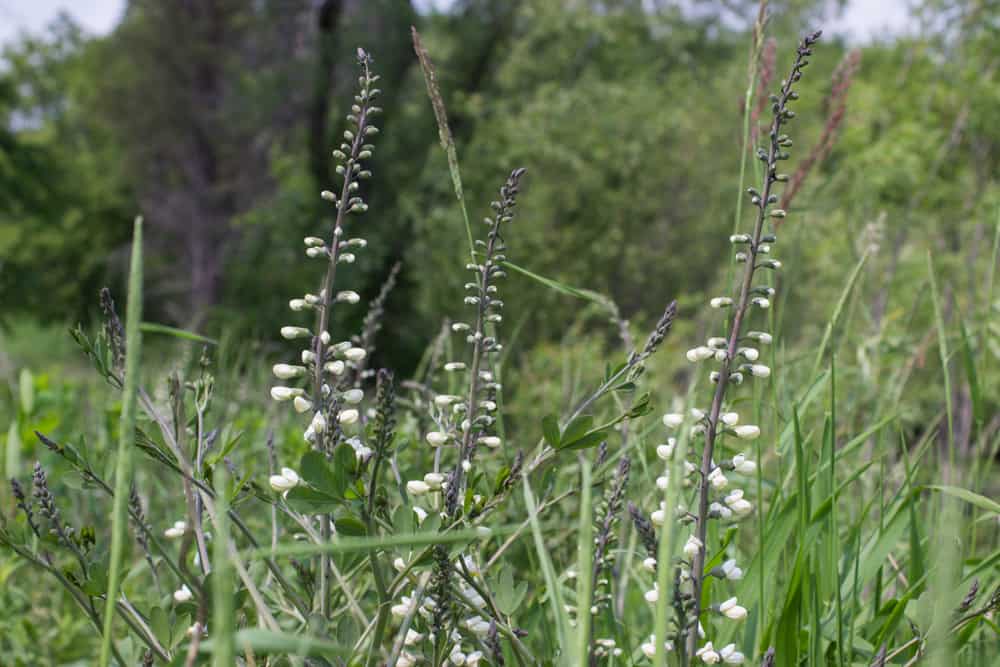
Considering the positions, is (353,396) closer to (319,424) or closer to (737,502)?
(319,424)

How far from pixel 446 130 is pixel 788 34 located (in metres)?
24.4

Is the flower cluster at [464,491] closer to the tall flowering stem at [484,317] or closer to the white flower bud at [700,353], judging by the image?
the tall flowering stem at [484,317]

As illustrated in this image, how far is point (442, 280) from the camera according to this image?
14.6 metres

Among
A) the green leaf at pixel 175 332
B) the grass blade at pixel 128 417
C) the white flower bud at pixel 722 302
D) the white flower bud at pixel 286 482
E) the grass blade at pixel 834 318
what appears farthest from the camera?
the grass blade at pixel 834 318

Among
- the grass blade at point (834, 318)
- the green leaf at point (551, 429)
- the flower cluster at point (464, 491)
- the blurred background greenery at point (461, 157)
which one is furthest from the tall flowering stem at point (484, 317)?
the blurred background greenery at point (461, 157)

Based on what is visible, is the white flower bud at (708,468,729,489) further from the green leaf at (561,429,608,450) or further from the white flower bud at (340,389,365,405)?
the white flower bud at (340,389,365,405)

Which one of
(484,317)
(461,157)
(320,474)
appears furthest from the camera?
(461,157)

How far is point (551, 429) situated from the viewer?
1.02 m

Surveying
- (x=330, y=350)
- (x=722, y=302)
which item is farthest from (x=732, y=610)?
(x=330, y=350)

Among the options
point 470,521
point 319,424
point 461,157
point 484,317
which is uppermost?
point 461,157

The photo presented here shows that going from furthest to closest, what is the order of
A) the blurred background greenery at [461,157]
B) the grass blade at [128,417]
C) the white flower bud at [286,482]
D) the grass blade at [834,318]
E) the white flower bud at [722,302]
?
1. the blurred background greenery at [461,157]
2. the grass blade at [834,318]
3. the white flower bud at [722,302]
4. the white flower bud at [286,482]
5. the grass blade at [128,417]

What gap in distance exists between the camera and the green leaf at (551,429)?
100 centimetres

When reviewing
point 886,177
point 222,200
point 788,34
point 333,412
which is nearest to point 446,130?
point 333,412

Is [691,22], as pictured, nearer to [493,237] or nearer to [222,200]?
[222,200]
